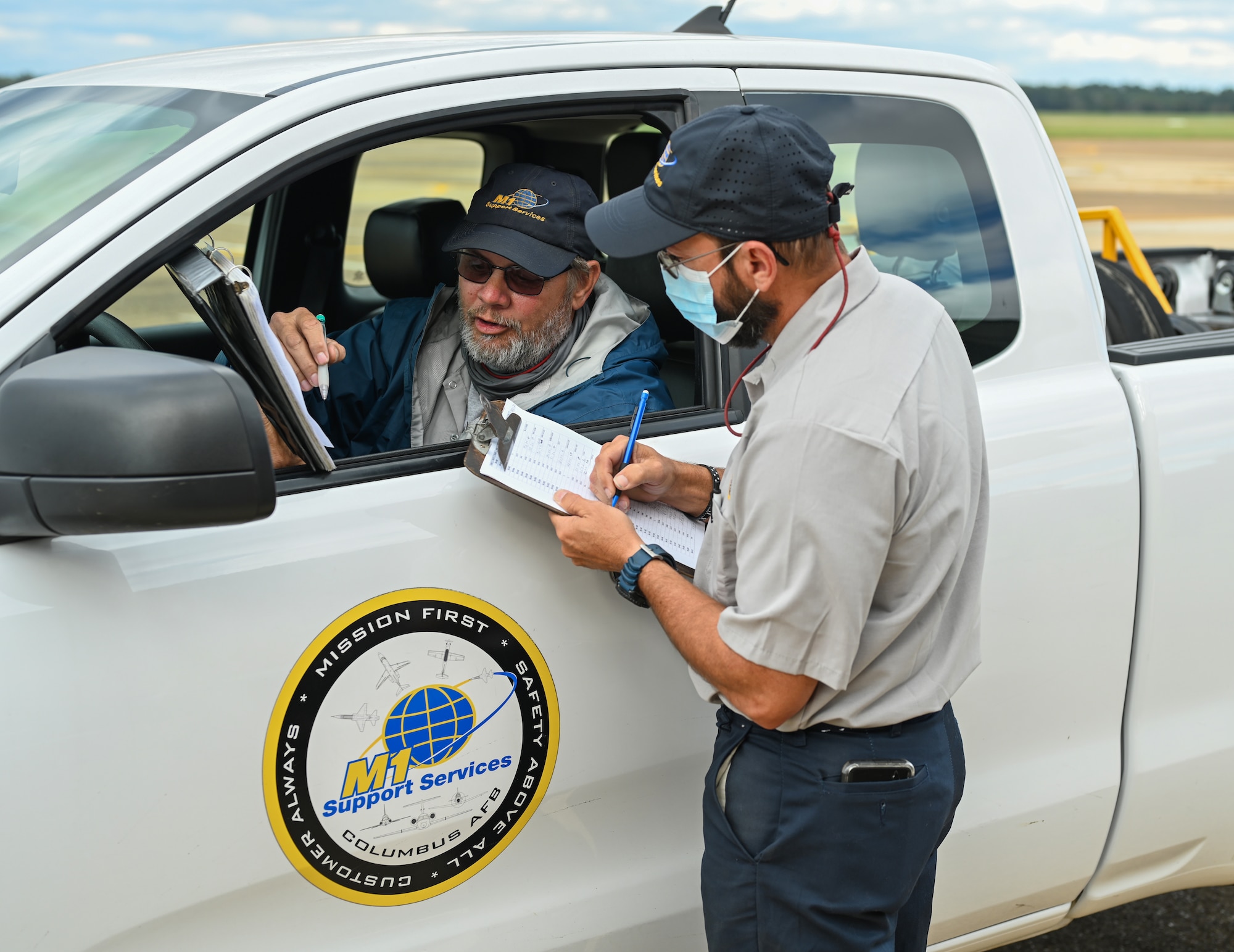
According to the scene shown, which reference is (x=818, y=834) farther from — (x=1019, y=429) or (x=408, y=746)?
(x=1019, y=429)

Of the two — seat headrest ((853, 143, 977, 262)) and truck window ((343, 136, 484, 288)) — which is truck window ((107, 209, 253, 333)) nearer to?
truck window ((343, 136, 484, 288))

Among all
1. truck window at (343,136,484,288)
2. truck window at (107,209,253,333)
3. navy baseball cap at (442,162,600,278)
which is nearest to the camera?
navy baseball cap at (442,162,600,278)

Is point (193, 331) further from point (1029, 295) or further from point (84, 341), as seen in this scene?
point (1029, 295)

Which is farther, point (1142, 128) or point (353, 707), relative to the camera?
point (1142, 128)

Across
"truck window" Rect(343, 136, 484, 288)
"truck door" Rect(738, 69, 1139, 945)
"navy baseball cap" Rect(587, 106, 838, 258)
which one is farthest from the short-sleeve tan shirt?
"truck window" Rect(343, 136, 484, 288)

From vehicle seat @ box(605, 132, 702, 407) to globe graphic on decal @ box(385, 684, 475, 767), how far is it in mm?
858

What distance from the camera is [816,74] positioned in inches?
77.5

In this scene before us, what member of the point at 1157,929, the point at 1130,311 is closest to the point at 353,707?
the point at 1157,929

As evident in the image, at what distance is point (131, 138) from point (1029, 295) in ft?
4.84

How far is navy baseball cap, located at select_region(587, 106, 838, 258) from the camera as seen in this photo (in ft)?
4.77

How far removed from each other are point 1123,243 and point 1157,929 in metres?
2.30

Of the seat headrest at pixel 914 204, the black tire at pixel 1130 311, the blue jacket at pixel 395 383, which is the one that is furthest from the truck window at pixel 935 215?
the black tire at pixel 1130 311

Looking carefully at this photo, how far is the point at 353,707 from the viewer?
152 centimetres

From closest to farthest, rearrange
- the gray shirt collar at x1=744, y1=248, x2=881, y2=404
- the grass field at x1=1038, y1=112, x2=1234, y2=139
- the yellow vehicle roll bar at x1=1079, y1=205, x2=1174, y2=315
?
1. the gray shirt collar at x1=744, y1=248, x2=881, y2=404
2. the yellow vehicle roll bar at x1=1079, y1=205, x2=1174, y2=315
3. the grass field at x1=1038, y1=112, x2=1234, y2=139
